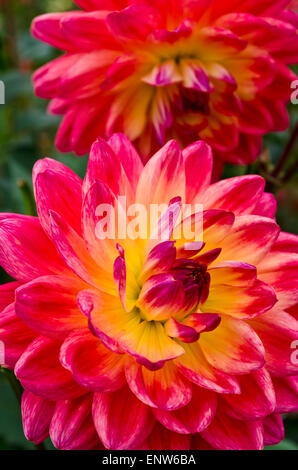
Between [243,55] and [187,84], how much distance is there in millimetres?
102

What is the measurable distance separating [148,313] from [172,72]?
35 centimetres

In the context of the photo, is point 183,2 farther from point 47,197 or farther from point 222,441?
point 222,441

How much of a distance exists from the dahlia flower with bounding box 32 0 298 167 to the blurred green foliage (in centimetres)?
14

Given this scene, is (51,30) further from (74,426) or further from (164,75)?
(74,426)

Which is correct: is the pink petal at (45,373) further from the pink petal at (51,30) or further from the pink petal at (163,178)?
the pink petal at (51,30)

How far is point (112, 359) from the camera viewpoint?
629 mm

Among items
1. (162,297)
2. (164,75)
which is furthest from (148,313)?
(164,75)

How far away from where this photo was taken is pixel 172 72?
0.80 meters

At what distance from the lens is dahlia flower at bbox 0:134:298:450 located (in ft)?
1.99

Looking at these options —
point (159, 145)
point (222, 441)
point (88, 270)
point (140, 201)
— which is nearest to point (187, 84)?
point (159, 145)

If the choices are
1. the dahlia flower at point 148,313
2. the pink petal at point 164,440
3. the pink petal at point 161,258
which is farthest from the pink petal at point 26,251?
the pink petal at point 164,440

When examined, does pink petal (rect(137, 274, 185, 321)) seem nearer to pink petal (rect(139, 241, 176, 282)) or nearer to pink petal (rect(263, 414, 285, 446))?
pink petal (rect(139, 241, 176, 282))

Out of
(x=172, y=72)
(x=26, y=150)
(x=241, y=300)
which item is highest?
(x=172, y=72)

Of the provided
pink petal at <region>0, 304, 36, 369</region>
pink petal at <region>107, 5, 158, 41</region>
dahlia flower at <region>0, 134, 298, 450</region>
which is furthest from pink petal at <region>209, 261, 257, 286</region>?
pink petal at <region>107, 5, 158, 41</region>
